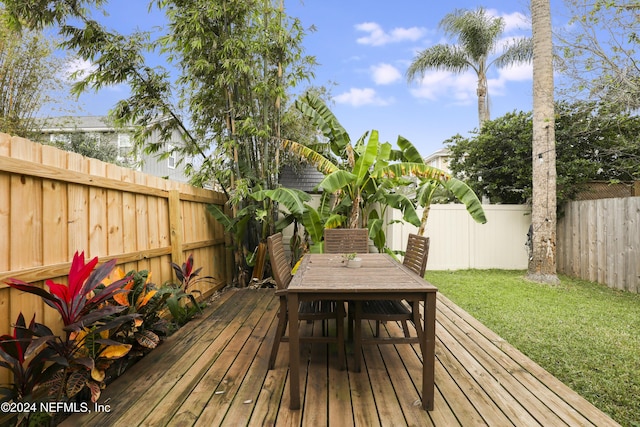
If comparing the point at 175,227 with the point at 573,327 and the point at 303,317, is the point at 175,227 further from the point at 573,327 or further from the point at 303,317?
the point at 573,327

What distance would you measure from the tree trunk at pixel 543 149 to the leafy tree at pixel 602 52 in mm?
386

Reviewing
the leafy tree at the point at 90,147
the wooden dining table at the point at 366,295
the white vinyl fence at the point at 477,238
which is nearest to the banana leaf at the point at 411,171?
the white vinyl fence at the point at 477,238

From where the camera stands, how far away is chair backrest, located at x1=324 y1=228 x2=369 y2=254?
15.3 feet

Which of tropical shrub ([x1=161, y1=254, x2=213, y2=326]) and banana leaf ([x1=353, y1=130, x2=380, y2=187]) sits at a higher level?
banana leaf ([x1=353, y1=130, x2=380, y2=187])

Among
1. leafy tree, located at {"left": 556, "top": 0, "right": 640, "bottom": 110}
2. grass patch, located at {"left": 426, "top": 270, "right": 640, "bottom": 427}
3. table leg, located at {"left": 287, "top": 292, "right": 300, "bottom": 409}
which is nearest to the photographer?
table leg, located at {"left": 287, "top": 292, "right": 300, "bottom": 409}

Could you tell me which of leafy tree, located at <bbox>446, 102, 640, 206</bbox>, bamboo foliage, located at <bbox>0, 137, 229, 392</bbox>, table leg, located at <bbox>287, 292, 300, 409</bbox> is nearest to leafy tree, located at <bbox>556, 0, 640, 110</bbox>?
leafy tree, located at <bbox>446, 102, 640, 206</bbox>

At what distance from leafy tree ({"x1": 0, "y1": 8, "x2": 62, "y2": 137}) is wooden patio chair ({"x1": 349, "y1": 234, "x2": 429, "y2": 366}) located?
1125cm

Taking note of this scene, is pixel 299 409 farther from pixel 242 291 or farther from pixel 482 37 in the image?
pixel 482 37

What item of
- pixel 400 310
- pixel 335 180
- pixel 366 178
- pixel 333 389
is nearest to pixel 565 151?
pixel 366 178

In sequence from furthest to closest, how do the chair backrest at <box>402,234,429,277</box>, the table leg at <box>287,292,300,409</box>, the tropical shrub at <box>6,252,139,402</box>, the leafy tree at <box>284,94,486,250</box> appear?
the leafy tree at <box>284,94,486,250</box> < the chair backrest at <box>402,234,429,277</box> < the table leg at <box>287,292,300,409</box> < the tropical shrub at <box>6,252,139,402</box>

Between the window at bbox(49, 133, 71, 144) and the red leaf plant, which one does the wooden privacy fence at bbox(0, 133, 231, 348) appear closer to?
the red leaf plant

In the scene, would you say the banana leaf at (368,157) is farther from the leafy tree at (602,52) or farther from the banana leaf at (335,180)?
the leafy tree at (602,52)

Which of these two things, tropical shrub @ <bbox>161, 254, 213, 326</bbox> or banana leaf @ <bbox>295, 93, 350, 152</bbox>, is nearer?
tropical shrub @ <bbox>161, 254, 213, 326</bbox>

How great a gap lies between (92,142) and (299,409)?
14.7 m
